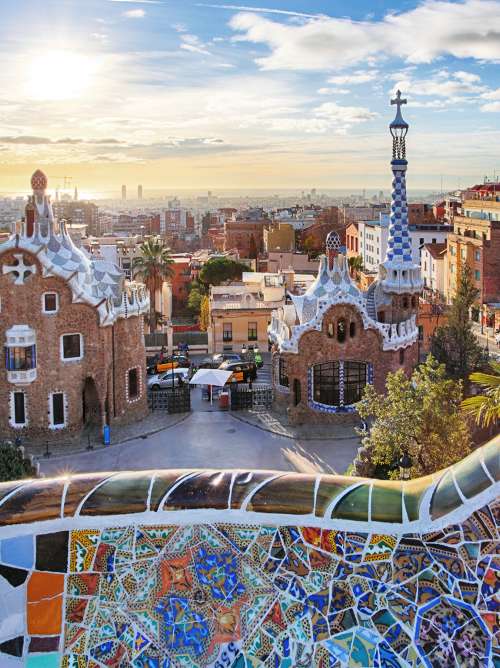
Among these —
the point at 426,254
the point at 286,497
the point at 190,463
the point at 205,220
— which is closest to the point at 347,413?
the point at 190,463

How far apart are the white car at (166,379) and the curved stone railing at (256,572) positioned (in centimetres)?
2589

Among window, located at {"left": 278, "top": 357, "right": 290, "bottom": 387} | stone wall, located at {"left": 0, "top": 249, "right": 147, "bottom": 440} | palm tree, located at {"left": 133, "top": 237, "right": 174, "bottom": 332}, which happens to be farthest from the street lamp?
palm tree, located at {"left": 133, "top": 237, "right": 174, "bottom": 332}

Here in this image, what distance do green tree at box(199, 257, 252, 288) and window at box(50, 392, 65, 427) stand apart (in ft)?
119

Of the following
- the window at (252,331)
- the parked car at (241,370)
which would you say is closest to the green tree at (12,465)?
the parked car at (241,370)

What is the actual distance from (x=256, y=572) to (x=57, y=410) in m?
21.5

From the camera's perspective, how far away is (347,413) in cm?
2869

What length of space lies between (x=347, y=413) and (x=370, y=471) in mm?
7481

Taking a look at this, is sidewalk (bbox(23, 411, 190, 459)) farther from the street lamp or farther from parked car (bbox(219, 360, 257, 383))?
the street lamp

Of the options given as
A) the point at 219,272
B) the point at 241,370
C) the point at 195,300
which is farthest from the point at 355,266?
the point at 241,370

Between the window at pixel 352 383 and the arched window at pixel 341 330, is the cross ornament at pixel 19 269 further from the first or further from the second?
the window at pixel 352 383

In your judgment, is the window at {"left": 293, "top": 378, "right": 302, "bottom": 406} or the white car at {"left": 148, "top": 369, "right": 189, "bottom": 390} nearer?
the window at {"left": 293, "top": 378, "right": 302, "bottom": 406}

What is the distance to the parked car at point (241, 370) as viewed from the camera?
35.0 metres

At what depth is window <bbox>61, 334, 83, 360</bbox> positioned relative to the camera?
27.5 meters

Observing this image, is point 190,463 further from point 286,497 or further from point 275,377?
point 286,497
